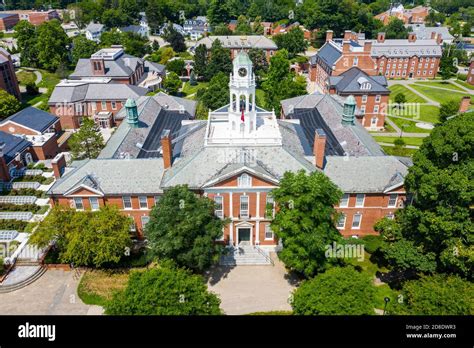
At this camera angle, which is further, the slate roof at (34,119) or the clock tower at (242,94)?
the slate roof at (34,119)

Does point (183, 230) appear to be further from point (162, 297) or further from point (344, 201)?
point (344, 201)

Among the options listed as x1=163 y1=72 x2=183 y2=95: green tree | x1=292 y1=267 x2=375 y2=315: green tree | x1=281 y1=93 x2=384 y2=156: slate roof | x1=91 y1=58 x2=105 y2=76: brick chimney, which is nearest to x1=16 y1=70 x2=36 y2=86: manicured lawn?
x1=91 y1=58 x2=105 y2=76: brick chimney

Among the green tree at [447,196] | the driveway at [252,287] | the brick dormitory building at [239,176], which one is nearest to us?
the green tree at [447,196]

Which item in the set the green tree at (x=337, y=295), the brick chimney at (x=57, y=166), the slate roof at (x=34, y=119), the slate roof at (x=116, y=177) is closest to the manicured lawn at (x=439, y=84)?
the slate roof at (x=116, y=177)

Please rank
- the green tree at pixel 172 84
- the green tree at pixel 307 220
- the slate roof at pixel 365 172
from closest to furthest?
1. the green tree at pixel 307 220
2. the slate roof at pixel 365 172
3. the green tree at pixel 172 84

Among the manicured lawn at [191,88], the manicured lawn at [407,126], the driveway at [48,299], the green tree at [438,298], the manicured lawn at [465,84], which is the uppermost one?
the green tree at [438,298]

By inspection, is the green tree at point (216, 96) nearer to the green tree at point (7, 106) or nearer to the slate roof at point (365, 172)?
the slate roof at point (365, 172)

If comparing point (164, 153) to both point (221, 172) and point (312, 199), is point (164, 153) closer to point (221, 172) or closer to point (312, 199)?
point (221, 172)
